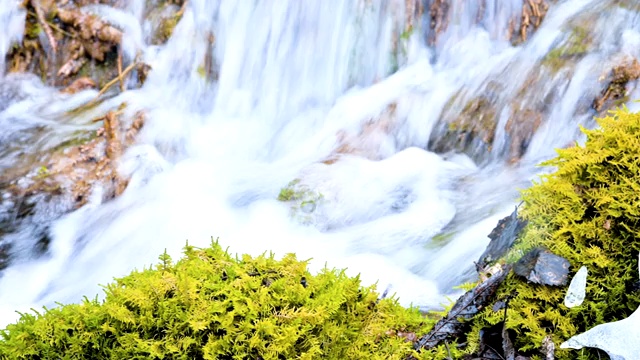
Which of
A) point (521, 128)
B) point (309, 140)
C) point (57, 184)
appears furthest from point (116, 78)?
point (521, 128)

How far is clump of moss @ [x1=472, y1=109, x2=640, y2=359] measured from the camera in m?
2.15

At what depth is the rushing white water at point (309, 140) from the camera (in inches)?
236

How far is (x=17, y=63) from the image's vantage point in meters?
9.59

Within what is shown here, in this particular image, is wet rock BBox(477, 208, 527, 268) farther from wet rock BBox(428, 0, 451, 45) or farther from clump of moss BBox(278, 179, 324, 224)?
wet rock BBox(428, 0, 451, 45)

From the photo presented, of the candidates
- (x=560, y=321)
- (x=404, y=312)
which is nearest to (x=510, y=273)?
(x=560, y=321)

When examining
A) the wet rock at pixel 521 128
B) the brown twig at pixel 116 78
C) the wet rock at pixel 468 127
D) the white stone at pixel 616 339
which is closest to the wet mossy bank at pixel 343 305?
the white stone at pixel 616 339

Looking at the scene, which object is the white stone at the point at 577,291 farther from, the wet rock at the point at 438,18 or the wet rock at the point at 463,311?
the wet rock at the point at 438,18

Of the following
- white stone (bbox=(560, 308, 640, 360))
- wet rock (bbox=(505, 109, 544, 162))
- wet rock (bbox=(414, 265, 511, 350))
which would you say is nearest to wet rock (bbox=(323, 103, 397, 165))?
wet rock (bbox=(505, 109, 544, 162))

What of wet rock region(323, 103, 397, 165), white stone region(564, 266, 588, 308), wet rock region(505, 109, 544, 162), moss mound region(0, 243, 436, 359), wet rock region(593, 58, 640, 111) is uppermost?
white stone region(564, 266, 588, 308)

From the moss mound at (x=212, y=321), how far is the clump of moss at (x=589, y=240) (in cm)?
49

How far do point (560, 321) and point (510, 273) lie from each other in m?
0.25

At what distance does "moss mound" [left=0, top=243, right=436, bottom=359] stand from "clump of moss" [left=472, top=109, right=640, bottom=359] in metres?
0.49

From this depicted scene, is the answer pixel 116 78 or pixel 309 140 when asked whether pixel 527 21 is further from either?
pixel 116 78

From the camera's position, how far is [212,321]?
2039mm
